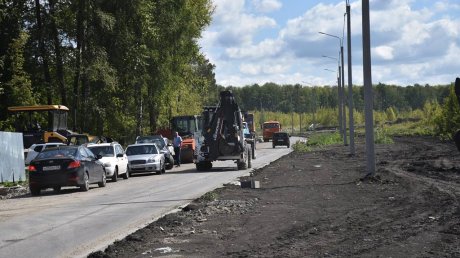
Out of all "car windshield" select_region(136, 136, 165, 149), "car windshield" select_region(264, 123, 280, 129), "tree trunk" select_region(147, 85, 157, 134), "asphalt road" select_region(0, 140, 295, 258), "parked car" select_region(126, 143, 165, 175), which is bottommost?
"asphalt road" select_region(0, 140, 295, 258)

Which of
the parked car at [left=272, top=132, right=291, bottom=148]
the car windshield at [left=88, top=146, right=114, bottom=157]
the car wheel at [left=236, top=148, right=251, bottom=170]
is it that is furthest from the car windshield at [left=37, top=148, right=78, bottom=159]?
the parked car at [left=272, top=132, right=291, bottom=148]

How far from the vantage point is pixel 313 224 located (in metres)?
13.1

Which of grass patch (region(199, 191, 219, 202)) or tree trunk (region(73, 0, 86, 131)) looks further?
tree trunk (region(73, 0, 86, 131))

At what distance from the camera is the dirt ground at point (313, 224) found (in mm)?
10398

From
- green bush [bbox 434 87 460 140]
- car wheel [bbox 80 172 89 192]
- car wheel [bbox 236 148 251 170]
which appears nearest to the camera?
car wheel [bbox 80 172 89 192]

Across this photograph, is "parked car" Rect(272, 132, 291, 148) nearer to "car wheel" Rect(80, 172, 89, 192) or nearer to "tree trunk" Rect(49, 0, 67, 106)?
"tree trunk" Rect(49, 0, 67, 106)

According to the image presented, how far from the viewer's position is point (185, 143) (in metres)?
45.5

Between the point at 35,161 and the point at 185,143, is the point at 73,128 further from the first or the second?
the point at 35,161

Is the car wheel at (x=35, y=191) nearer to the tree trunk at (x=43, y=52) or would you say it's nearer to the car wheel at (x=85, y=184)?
the car wheel at (x=85, y=184)

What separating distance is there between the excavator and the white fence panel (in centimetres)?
819

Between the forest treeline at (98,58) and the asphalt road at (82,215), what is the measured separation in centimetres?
1738

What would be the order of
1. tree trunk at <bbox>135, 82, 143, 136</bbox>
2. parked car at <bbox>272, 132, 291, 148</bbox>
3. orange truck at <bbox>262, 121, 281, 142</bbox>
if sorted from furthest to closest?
orange truck at <bbox>262, 121, 281, 142</bbox> → parked car at <bbox>272, 132, 291, 148</bbox> → tree trunk at <bbox>135, 82, 143, 136</bbox>

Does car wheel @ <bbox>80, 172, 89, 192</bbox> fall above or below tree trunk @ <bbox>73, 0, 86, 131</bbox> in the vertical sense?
below

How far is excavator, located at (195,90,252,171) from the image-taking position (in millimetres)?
34719
